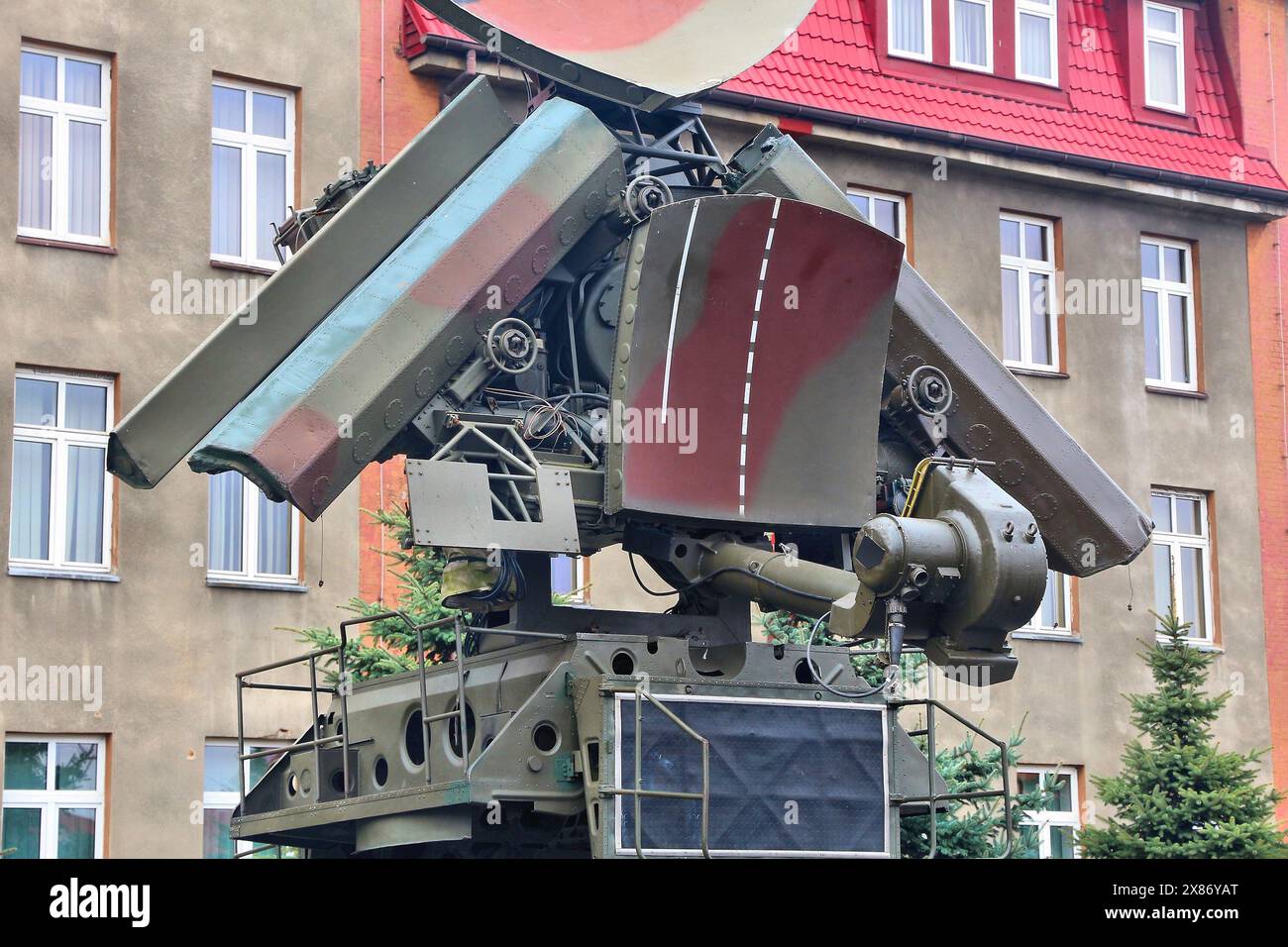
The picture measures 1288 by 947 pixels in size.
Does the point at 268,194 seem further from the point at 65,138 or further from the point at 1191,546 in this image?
the point at 1191,546

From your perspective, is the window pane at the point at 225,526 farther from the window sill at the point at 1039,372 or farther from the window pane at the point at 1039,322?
the window pane at the point at 1039,322

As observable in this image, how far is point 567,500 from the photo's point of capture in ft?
45.8

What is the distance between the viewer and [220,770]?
24672 mm

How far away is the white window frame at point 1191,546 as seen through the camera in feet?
105

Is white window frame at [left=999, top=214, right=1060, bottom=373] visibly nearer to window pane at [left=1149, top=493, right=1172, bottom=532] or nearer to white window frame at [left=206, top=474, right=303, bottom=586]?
window pane at [left=1149, top=493, right=1172, bottom=532]

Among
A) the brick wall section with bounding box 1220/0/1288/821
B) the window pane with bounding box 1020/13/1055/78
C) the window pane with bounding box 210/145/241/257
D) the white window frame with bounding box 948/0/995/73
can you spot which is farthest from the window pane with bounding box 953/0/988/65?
the window pane with bounding box 210/145/241/257

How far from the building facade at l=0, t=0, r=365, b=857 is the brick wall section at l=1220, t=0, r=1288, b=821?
1376 cm

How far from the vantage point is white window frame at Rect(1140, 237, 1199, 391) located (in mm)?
32625

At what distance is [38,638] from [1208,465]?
640 inches

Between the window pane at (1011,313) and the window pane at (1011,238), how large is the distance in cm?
27

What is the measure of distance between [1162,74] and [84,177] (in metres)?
15.3

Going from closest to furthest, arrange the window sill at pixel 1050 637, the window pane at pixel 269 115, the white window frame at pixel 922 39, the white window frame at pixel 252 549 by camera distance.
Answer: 1. the white window frame at pixel 252 549
2. the window pane at pixel 269 115
3. the window sill at pixel 1050 637
4. the white window frame at pixel 922 39

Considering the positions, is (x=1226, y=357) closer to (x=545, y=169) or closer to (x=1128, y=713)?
(x=1128, y=713)

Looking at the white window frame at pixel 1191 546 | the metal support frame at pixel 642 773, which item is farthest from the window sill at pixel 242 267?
the metal support frame at pixel 642 773
